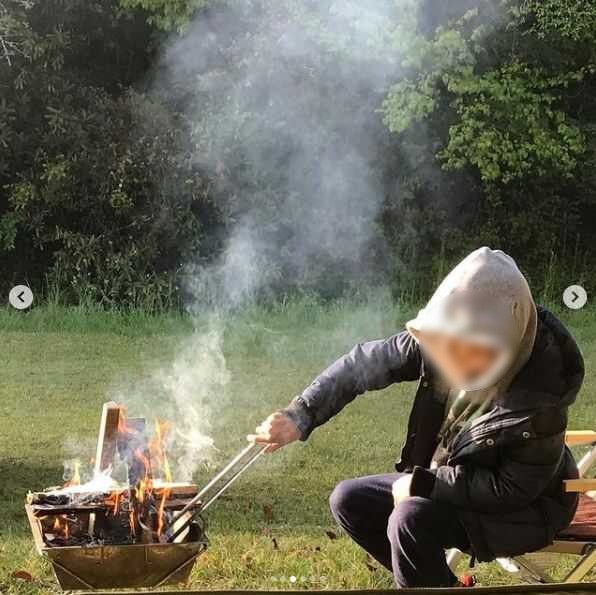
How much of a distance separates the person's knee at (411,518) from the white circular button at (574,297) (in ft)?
7.56

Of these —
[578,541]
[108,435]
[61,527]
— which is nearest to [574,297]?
[578,541]

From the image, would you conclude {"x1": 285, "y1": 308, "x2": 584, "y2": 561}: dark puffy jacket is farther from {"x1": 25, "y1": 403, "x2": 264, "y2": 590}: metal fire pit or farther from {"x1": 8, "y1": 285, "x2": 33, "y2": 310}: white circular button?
{"x1": 8, "y1": 285, "x2": 33, "y2": 310}: white circular button

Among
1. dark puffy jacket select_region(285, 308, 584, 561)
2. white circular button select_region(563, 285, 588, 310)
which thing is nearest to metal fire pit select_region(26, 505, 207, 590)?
dark puffy jacket select_region(285, 308, 584, 561)

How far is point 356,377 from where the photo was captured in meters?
2.09

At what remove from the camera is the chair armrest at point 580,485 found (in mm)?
1953

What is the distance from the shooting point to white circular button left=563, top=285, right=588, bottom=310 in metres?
4.09

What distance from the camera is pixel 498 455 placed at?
193 centimetres

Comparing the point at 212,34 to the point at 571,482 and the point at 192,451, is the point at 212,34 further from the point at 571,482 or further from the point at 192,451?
the point at 571,482

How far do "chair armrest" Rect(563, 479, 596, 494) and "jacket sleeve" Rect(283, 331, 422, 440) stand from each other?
34 cm

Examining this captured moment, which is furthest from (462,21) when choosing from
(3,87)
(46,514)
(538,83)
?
(46,514)

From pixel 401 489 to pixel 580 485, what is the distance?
0.32 metres

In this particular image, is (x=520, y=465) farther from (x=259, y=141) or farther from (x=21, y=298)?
(x=21, y=298)

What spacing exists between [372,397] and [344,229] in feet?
1.98

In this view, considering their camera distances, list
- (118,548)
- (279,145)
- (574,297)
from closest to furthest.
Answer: (118,548)
(279,145)
(574,297)
